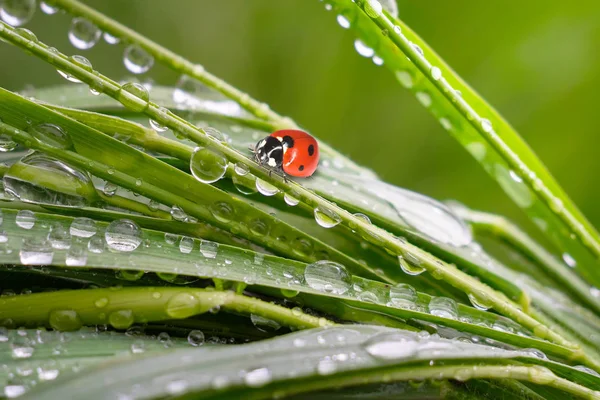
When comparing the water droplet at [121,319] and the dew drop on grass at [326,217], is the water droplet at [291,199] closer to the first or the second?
the dew drop on grass at [326,217]

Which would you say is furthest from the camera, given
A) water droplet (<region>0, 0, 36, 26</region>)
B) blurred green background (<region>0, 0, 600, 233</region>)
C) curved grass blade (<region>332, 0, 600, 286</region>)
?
blurred green background (<region>0, 0, 600, 233</region>)

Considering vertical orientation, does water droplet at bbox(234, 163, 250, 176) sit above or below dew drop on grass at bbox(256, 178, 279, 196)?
above

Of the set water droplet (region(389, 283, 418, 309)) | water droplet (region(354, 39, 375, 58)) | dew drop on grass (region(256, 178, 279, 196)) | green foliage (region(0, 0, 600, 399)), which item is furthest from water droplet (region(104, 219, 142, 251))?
water droplet (region(354, 39, 375, 58))

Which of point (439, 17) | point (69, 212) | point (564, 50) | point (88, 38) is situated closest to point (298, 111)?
point (439, 17)

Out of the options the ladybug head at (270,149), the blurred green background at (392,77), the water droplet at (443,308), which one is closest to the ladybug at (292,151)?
the ladybug head at (270,149)

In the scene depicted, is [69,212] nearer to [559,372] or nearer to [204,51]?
[559,372]

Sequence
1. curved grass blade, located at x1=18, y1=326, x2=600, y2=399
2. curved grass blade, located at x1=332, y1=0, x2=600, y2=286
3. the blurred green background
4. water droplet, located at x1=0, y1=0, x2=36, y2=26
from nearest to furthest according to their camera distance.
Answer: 1. curved grass blade, located at x1=18, y1=326, x2=600, y2=399
2. curved grass blade, located at x1=332, y1=0, x2=600, y2=286
3. water droplet, located at x1=0, y1=0, x2=36, y2=26
4. the blurred green background

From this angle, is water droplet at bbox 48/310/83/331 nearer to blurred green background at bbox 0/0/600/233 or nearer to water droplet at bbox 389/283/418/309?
water droplet at bbox 389/283/418/309
